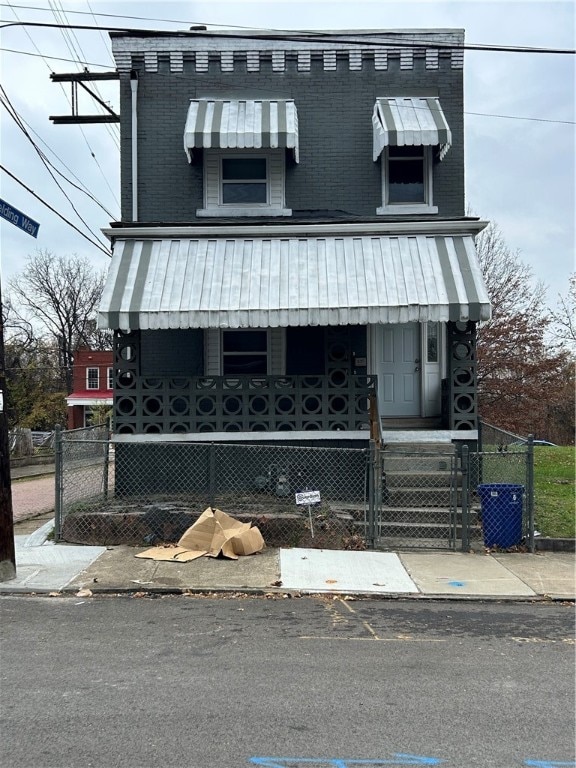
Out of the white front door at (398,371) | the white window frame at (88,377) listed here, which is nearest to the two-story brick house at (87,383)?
the white window frame at (88,377)

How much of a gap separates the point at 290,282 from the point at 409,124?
396 centimetres

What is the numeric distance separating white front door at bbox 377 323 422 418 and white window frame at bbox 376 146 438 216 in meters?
2.07

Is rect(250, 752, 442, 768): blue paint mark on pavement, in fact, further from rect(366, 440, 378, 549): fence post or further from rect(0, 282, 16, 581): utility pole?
rect(366, 440, 378, 549): fence post

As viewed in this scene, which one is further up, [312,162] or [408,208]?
[312,162]

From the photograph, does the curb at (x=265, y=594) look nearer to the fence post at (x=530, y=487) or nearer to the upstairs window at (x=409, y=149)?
the fence post at (x=530, y=487)

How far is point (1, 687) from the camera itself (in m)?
4.84

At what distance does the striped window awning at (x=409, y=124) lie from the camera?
12.1 m

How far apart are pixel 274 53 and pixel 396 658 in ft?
37.2

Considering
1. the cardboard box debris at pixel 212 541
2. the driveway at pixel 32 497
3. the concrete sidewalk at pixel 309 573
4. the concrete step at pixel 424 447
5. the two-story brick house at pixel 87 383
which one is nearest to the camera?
the concrete sidewalk at pixel 309 573

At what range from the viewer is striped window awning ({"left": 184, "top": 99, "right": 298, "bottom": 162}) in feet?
40.1

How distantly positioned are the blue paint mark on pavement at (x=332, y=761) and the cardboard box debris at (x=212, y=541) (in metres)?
5.01

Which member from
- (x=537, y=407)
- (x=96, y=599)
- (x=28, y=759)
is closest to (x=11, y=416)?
(x=537, y=407)

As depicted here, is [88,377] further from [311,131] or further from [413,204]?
[413,204]

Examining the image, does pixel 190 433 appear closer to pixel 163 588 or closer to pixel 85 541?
pixel 85 541
